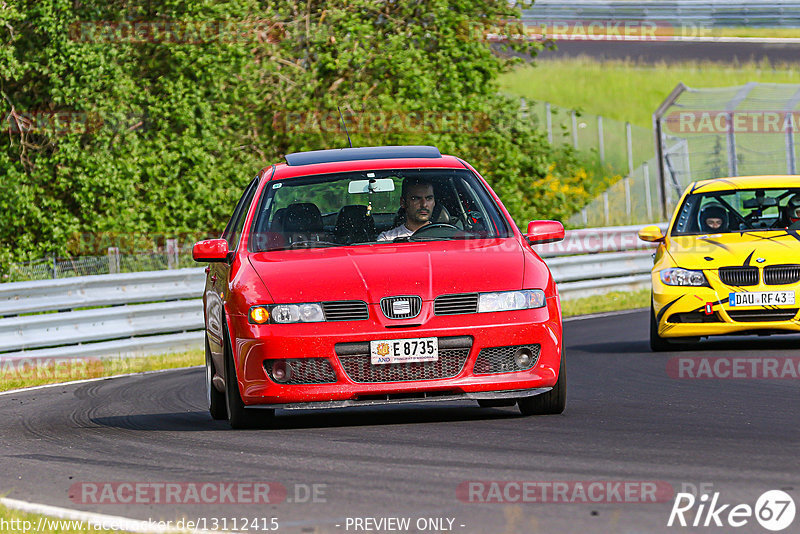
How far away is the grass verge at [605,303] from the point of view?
856 inches

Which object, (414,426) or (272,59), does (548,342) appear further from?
(272,59)

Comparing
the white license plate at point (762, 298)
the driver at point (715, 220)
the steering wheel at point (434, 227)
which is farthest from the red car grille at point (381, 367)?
the driver at point (715, 220)

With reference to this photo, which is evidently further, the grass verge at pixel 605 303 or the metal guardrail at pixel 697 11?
the metal guardrail at pixel 697 11

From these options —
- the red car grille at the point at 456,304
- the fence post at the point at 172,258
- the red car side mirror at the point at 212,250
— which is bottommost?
the fence post at the point at 172,258

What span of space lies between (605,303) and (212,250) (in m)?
14.0

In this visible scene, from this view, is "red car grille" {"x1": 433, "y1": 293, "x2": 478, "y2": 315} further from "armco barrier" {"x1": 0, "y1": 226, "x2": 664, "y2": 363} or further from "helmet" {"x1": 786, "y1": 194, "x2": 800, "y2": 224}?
"armco barrier" {"x1": 0, "y1": 226, "x2": 664, "y2": 363}

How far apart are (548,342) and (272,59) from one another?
1837 cm

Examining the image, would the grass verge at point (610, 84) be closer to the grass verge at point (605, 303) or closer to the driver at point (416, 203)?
the grass verge at point (605, 303)

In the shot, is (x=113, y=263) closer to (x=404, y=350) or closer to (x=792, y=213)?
(x=792, y=213)

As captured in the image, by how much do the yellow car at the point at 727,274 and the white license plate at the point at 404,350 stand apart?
5432 millimetres

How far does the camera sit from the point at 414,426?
833 centimetres

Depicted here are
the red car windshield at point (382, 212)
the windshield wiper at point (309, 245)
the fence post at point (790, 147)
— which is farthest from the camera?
the fence post at point (790, 147)

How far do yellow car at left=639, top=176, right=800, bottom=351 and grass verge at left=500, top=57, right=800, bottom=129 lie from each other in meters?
35.0

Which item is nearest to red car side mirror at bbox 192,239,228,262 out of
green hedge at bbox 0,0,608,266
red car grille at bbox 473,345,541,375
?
red car grille at bbox 473,345,541,375
